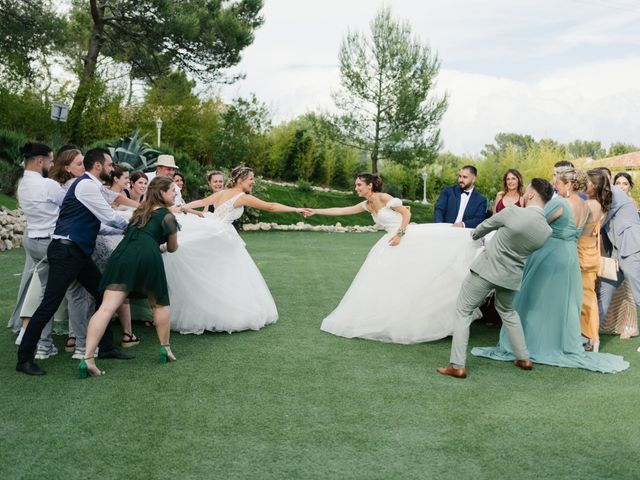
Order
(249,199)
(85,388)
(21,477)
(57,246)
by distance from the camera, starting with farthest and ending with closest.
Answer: (249,199) < (57,246) < (85,388) < (21,477)

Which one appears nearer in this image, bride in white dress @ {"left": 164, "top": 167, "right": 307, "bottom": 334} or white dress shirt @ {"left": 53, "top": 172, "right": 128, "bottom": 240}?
white dress shirt @ {"left": 53, "top": 172, "right": 128, "bottom": 240}

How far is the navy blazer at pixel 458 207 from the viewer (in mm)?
8125

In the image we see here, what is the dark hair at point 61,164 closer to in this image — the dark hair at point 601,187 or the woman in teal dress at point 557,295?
the woman in teal dress at point 557,295

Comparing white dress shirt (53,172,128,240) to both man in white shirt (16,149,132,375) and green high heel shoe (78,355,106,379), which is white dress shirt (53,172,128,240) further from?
green high heel shoe (78,355,106,379)

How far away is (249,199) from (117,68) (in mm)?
24283

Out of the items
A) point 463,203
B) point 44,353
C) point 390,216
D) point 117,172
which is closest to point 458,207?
point 463,203

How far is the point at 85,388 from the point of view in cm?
474

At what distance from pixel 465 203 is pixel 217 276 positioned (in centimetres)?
355

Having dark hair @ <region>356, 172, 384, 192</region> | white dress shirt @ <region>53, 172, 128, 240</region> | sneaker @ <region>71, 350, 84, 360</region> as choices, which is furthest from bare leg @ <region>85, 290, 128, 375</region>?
dark hair @ <region>356, 172, 384, 192</region>

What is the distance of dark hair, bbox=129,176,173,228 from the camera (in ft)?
17.1

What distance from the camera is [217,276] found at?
6.70 metres

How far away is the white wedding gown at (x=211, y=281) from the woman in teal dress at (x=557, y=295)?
261cm

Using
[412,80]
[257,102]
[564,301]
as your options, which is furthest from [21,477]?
[412,80]

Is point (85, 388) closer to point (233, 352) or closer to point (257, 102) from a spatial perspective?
point (233, 352)
